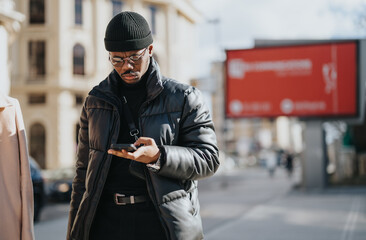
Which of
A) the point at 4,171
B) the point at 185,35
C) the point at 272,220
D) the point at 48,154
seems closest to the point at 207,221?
the point at 272,220

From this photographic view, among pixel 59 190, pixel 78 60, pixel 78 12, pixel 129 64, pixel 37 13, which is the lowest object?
pixel 59 190

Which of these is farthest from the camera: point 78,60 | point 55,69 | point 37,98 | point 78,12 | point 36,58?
point 78,12

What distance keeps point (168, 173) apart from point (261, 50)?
19050mm

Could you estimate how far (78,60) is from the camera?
135 ft

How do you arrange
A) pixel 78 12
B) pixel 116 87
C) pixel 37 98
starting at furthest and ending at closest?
pixel 78 12 < pixel 37 98 < pixel 116 87

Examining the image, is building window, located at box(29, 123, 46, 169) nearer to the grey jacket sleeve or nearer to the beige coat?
the beige coat

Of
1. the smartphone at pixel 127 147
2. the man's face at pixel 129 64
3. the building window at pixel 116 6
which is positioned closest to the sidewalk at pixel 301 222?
the man's face at pixel 129 64

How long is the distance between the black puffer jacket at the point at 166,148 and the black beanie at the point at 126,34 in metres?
0.19

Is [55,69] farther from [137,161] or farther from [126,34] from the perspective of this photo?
[137,161]

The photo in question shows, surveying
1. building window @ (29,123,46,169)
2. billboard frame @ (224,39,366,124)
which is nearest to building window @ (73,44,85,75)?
building window @ (29,123,46,169)

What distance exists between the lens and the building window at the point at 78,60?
4084 centimetres

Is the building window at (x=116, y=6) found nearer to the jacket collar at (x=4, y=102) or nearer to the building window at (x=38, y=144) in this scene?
the building window at (x=38, y=144)

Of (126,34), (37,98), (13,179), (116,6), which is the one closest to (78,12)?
(116,6)

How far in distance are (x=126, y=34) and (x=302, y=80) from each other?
18.6 metres
